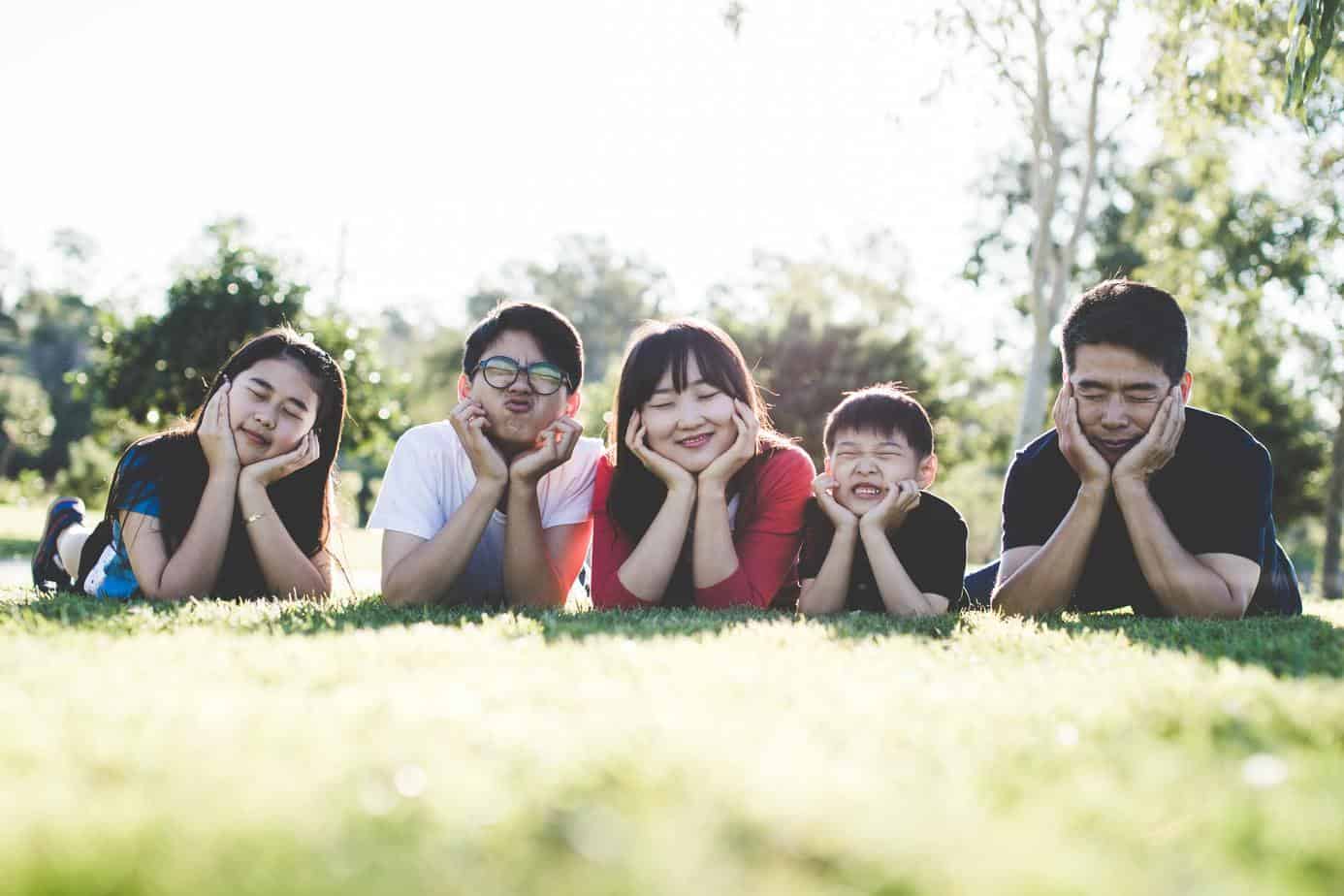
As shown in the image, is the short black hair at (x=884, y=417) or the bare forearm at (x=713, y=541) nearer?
the bare forearm at (x=713, y=541)

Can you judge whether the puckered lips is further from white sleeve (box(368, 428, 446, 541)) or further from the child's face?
the child's face

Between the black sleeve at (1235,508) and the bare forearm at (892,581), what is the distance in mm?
1255

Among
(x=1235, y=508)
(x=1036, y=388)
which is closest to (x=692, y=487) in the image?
(x=1235, y=508)

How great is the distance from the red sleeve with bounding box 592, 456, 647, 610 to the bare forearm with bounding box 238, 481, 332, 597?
142 centimetres

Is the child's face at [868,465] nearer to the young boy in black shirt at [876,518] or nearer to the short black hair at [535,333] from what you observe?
the young boy in black shirt at [876,518]

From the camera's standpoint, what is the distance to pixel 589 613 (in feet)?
14.0

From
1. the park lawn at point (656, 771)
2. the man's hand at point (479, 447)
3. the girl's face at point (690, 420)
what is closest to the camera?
the park lawn at point (656, 771)

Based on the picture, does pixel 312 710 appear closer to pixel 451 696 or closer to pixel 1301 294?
pixel 451 696

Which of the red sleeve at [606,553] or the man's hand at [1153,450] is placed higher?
the man's hand at [1153,450]

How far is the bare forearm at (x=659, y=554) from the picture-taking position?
4805 millimetres

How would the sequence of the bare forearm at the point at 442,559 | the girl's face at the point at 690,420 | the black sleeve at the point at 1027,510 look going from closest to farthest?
1. the bare forearm at the point at 442,559
2. the girl's face at the point at 690,420
3. the black sleeve at the point at 1027,510

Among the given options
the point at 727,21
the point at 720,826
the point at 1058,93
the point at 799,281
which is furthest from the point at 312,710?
the point at 799,281

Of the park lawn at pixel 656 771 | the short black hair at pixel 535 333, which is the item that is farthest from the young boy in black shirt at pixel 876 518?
the park lawn at pixel 656 771

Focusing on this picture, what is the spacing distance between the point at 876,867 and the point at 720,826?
0.22m
